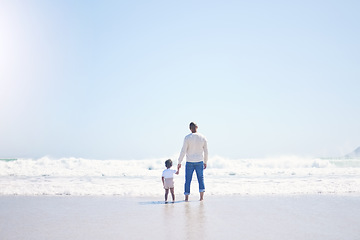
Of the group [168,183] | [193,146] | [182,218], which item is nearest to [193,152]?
[193,146]

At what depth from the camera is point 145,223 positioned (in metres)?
5.20

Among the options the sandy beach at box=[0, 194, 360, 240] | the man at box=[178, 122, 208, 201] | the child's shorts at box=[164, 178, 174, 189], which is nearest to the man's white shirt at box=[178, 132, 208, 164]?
the man at box=[178, 122, 208, 201]

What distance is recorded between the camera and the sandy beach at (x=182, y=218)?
4.45 m

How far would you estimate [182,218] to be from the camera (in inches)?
220

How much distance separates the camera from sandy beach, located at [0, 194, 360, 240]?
4445 mm

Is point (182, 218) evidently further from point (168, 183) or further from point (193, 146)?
point (193, 146)

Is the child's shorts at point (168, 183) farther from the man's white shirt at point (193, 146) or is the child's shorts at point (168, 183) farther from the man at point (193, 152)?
the man's white shirt at point (193, 146)

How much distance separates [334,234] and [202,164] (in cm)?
421

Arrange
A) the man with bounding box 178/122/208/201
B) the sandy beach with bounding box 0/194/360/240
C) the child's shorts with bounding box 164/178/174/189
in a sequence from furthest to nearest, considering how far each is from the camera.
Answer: the man with bounding box 178/122/208/201
the child's shorts with bounding box 164/178/174/189
the sandy beach with bounding box 0/194/360/240

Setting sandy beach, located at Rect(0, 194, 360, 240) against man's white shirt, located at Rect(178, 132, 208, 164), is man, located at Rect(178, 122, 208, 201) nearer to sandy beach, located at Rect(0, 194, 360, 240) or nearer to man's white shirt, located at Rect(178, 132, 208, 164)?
man's white shirt, located at Rect(178, 132, 208, 164)

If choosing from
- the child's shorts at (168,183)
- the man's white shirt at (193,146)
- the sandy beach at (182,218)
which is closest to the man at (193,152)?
the man's white shirt at (193,146)

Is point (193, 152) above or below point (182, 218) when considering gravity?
above

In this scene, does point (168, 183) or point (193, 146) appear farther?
point (193, 146)

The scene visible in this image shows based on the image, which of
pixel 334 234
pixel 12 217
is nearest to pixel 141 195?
pixel 12 217
